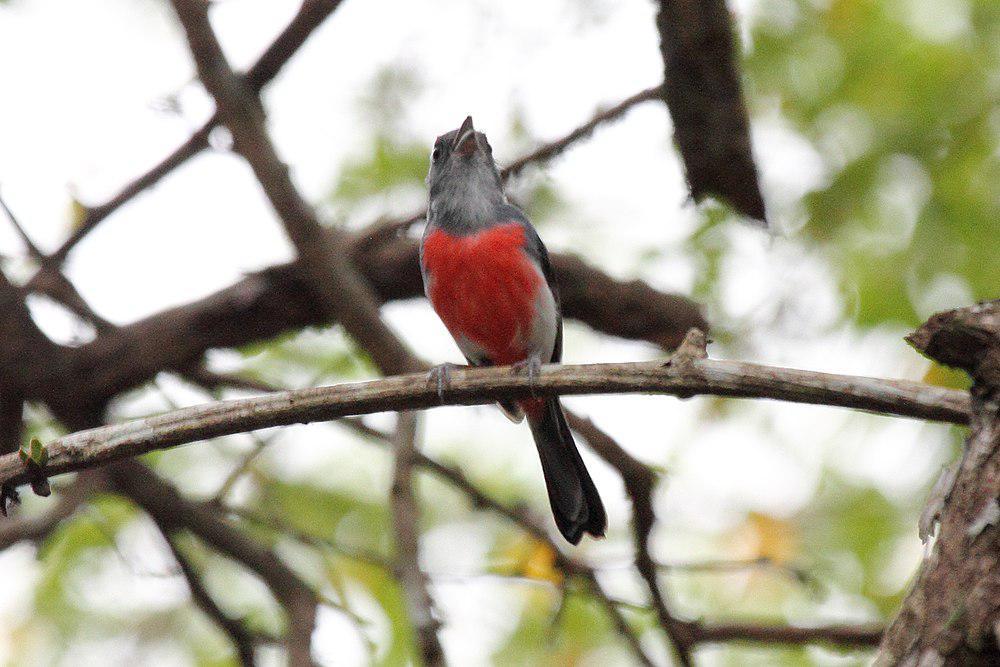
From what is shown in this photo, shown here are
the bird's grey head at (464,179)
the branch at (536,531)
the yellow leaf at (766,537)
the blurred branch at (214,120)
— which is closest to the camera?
the blurred branch at (214,120)

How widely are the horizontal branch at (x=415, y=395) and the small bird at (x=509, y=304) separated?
1601 millimetres

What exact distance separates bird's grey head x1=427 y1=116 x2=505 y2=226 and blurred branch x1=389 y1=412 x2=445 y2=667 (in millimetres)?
1013

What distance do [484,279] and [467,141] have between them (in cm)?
92

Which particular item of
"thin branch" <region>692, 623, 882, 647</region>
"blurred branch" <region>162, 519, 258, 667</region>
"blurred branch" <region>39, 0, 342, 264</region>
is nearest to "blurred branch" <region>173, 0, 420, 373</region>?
"blurred branch" <region>39, 0, 342, 264</region>

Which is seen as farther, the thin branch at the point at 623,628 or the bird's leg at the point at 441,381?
the thin branch at the point at 623,628

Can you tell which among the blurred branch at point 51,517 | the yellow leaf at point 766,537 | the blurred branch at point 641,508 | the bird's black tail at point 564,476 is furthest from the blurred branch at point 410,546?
the yellow leaf at point 766,537

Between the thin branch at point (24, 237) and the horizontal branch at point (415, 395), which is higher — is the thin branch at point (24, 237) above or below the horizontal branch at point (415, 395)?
above

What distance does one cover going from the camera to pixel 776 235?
15.9ft

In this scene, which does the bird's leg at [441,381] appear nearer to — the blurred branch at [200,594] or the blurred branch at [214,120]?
the blurred branch at [214,120]

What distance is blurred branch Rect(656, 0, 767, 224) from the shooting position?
3.48m

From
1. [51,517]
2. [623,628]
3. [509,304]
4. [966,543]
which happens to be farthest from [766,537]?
[966,543]

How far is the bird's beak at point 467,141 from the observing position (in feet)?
17.1

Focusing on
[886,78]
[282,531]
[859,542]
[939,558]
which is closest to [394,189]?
[282,531]

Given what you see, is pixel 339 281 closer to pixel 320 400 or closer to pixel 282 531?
pixel 282 531
